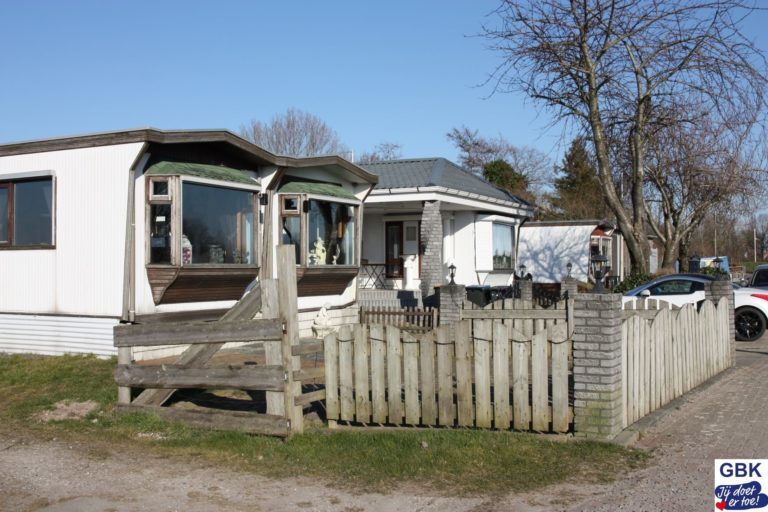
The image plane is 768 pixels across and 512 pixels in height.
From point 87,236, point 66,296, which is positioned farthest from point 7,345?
point 87,236

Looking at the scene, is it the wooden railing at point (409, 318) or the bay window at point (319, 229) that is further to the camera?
the wooden railing at point (409, 318)

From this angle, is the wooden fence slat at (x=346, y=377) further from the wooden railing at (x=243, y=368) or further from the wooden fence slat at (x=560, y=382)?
the wooden fence slat at (x=560, y=382)

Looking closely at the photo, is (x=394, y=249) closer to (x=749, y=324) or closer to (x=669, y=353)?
(x=749, y=324)

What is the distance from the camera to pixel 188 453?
7.62 metres

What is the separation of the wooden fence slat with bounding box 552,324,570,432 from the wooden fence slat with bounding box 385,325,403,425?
4.95 ft

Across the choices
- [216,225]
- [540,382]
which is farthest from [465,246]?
[540,382]

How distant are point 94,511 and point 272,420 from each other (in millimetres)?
2224

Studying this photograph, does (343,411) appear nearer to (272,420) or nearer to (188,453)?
(272,420)

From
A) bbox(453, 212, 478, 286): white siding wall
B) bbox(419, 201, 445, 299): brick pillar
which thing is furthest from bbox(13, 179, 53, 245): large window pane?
bbox(453, 212, 478, 286): white siding wall

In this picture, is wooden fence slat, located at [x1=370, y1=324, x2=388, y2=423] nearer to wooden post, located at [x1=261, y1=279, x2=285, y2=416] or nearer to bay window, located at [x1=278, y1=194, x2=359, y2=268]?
wooden post, located at [x1=261, y1=279, x2=285, y2=416]

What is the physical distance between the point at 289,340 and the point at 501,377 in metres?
2.07

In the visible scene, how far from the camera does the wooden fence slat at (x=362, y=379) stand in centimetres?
813

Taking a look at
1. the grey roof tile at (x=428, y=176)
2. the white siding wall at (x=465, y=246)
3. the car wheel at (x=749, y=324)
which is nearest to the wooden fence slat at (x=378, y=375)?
the car wheel at (x=749, y=324)

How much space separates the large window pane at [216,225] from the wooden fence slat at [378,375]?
19.1 feet
